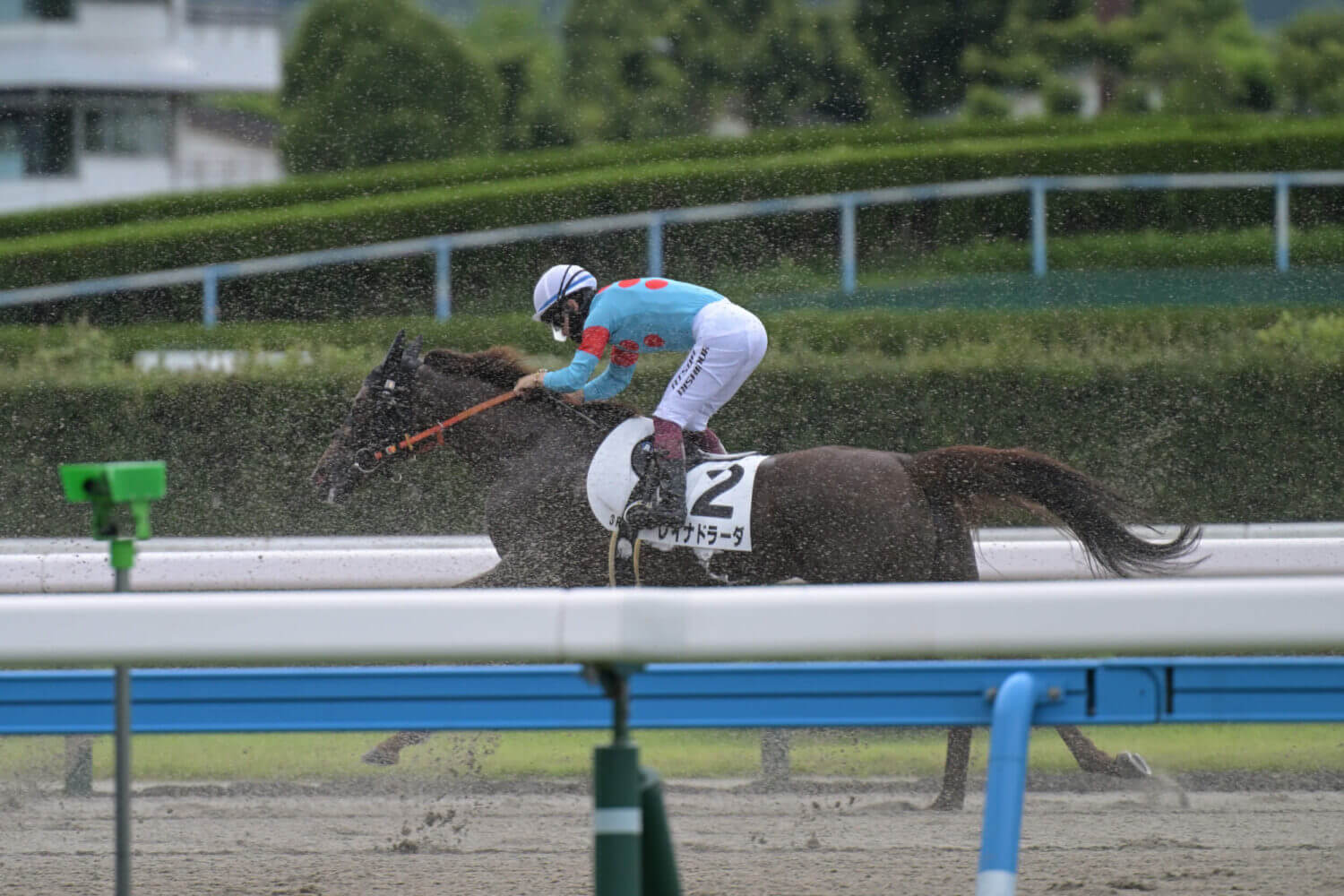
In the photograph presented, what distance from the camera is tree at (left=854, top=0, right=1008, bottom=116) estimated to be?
23359 millimetres

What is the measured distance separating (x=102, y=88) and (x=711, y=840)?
23207 millimetres

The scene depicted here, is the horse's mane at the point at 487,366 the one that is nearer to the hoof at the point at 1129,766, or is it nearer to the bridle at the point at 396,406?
the bridle at the point at 396,406

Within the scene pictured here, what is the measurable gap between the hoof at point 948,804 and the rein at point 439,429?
1592 millimetres

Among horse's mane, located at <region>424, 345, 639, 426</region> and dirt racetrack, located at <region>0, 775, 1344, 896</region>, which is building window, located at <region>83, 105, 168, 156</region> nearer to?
horse's mane, located at <region>424, 345, 639, 426</region>

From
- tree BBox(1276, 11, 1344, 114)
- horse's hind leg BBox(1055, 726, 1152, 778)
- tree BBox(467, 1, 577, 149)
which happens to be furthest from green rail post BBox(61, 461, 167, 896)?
tree BBox(467, 1, 577, 149)

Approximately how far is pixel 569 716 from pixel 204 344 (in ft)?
23.7

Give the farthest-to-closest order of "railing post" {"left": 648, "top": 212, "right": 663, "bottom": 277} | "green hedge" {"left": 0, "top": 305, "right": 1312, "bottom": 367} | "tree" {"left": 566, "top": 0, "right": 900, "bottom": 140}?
"tree" {"left": 566, "top": 0, "right": 900, "bottom": 140}
"railing post" {"left": 648, "top": 212, "right": 663, "bottom": 277}
"green hedge" {"left": 0, "top": 305, "right": 1312, "bottom": 367}

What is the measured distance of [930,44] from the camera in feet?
77.9

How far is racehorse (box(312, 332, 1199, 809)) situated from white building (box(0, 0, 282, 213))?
19.8 metres

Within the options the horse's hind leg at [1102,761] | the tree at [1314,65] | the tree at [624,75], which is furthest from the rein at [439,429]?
the tree at [624,75]

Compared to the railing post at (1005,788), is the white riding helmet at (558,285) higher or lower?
higher

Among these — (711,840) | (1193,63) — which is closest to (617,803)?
(711,840)

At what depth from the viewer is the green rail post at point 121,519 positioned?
1858 mm

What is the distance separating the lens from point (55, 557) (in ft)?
15.8
